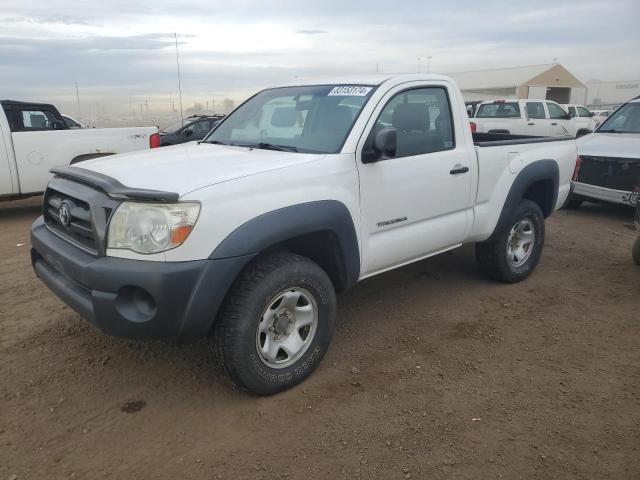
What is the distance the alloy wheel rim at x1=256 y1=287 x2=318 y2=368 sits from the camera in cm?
296

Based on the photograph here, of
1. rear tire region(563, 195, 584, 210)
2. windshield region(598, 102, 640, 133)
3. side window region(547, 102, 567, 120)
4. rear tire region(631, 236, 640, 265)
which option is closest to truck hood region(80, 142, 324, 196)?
rear tire region(631, 236, 640, 265)

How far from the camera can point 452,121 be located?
4.10m

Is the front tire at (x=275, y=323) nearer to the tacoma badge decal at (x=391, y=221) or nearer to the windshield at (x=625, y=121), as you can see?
the tacoma badge decal at (x=391, y=221)

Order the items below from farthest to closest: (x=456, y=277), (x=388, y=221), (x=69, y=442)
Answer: (x=456, y=277) → (x=388, y=221) → (x=69, y=442)

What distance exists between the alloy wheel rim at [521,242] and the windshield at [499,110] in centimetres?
1097

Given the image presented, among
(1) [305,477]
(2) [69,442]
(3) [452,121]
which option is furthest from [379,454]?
(3) [452,121]

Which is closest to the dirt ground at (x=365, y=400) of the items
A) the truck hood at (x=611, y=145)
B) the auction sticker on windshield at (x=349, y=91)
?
the auction sticker on windshield at (x=349, y=91)

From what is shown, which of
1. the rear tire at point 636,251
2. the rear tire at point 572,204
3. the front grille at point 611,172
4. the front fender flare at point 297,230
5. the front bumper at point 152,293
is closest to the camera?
the front bumper at point 152,293

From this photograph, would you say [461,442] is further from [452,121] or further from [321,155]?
[452,121]

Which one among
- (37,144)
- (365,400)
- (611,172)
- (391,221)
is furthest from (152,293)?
(611,172)

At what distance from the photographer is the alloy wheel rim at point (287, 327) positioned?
117 inches

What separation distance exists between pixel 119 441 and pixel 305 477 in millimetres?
991

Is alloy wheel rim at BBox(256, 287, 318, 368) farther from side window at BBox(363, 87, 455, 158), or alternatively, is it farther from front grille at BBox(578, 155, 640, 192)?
front grille at BBox(578, 155, 640, 192)

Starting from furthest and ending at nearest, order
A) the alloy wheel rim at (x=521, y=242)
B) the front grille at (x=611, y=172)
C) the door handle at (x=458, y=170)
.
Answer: the front grille at (x=611, y=172), the alloy wheel rim at (x=521, y=242), the door handle at (x=458, y=170)
